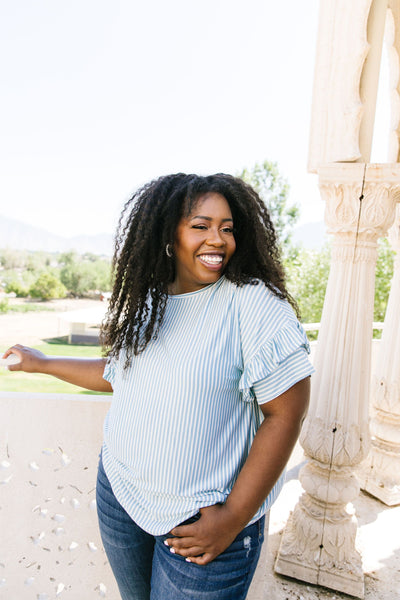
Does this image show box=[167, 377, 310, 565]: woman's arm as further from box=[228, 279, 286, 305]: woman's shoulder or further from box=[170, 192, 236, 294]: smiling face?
box=[170, 192, 236, 294]: smiling face

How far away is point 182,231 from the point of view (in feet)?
4.58

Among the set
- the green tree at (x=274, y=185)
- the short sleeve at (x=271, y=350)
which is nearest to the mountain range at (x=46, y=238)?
the green tree at (x=274, y=185)

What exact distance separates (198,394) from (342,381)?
4.42ft

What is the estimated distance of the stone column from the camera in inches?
136

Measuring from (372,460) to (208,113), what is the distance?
75167 mm

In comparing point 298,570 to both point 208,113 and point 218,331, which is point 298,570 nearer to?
point 218,331

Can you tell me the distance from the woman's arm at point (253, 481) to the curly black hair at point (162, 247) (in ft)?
1.06

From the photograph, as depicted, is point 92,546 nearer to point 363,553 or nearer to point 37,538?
point 37,538

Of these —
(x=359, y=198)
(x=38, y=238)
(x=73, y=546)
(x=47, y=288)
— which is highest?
(x=38, y=238)

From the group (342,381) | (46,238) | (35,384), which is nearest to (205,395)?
(342,381)

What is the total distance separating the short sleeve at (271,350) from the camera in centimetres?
112

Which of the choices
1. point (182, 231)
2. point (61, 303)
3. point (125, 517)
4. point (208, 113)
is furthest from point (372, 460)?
point (208, 113)

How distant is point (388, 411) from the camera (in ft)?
11.6

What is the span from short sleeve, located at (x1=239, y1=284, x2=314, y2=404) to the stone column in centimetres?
264
